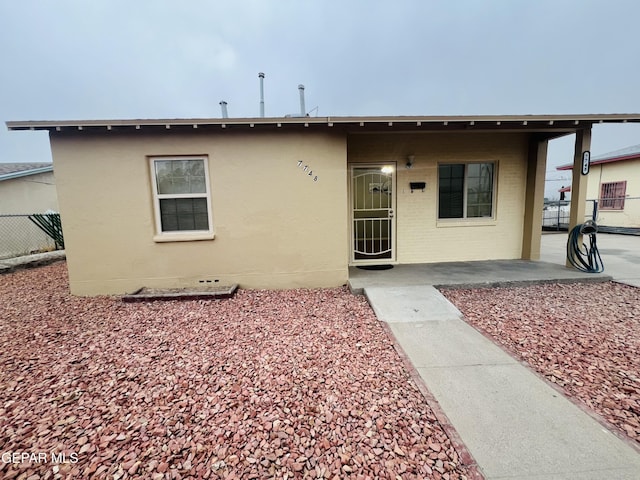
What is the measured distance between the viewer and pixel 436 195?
6086 mm

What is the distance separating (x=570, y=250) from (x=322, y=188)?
5.00 meters

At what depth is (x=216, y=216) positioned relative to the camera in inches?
193

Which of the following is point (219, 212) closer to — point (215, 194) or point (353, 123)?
point (215, 194)

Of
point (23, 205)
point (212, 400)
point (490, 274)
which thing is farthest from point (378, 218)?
point (23, 205)

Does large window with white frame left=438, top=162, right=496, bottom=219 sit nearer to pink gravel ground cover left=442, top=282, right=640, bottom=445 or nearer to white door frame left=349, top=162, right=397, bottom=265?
white door frame left=349, top=162, right=397, bottom=265

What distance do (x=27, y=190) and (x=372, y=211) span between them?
1275 cm

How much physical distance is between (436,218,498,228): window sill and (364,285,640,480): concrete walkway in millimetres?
3341

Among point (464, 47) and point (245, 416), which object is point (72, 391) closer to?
point (245, 416)

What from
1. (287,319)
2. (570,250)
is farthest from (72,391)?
(570,250)

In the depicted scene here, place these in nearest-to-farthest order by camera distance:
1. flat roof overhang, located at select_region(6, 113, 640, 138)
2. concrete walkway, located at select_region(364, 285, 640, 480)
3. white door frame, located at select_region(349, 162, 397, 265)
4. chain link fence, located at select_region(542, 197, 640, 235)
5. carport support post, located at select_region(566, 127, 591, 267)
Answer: concrete walkway, located at select_region(364, 285, 640, 480)
flat roof overhang, located at select_region(6, 113, 640, 138)
carport support post, located at select_region(566, 127, 591, 267)
white door frame, located at select_region(349, 162, 397, 265)
chain link fence, located at select_region(542, 197, 640, 235)

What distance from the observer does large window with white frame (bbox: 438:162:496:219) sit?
242 inches

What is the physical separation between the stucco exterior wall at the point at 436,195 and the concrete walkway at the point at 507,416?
3.16 meters

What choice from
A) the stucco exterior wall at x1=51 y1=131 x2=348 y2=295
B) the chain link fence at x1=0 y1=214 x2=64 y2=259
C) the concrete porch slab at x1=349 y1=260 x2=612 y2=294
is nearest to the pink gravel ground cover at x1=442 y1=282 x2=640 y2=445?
the concrete porch slab at x1=349 y1=260 x2=612 y2=294

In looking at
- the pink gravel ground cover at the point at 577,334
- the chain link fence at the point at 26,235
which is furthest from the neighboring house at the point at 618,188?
the chain link fence at the point at 26,235
